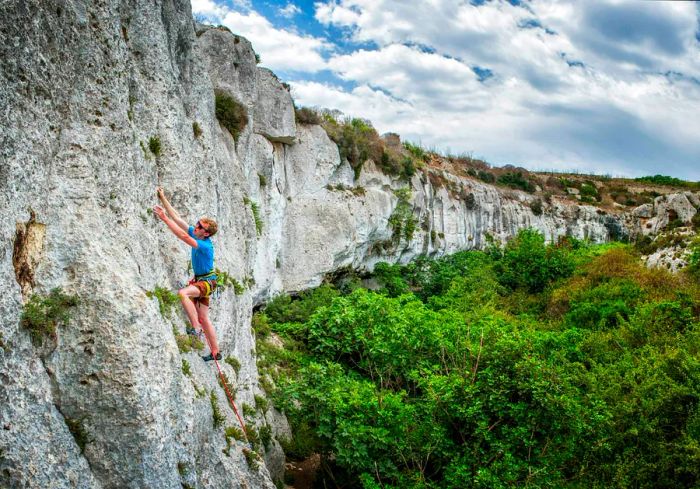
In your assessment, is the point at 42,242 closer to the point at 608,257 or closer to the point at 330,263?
the point at 330,263

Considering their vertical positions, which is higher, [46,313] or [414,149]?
[414,149]

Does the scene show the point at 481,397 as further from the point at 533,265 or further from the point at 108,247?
the point at 533,265

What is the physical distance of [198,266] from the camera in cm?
816

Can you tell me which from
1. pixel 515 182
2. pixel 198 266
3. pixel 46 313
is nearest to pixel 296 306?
pixel 198 266

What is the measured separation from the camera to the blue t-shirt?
26.2ft

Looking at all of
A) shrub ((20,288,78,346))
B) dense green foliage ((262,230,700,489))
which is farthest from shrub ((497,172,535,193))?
shrub ((20,288,78,346))

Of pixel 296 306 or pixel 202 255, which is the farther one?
pixel 296 306

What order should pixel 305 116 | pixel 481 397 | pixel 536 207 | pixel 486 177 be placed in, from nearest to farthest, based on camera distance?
pixel 481 397, pixel 305 116, pixel 536 207, pixel 486 177

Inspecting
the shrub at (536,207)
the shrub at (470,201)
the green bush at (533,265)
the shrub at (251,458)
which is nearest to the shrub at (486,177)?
the shrub at (536,207)

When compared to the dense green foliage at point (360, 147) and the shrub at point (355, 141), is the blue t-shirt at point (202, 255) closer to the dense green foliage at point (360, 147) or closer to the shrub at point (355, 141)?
the dense green foliage at point (360, 147)

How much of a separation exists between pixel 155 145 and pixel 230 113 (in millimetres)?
6285

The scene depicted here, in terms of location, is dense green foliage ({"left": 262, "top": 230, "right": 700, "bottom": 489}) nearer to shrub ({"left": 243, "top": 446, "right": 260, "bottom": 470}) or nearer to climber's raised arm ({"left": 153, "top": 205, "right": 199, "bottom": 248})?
shrub ({"left": 243, "top": 446, "right": 260, "bottom": 470})

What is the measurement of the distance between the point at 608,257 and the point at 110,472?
2707cm

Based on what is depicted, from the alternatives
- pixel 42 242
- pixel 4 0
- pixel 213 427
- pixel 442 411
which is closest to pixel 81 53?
pixel 4 0
